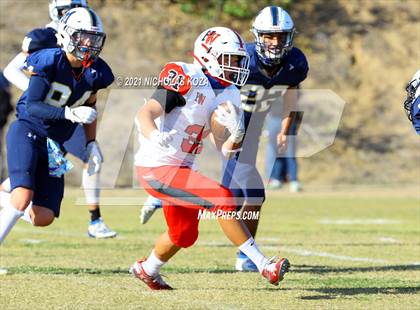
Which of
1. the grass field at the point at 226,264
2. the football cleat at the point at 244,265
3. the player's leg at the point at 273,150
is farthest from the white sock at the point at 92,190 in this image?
the player's leg at the point at 273,150

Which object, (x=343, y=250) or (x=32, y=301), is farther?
(x=343, y=250)

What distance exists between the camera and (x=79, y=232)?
348 inches

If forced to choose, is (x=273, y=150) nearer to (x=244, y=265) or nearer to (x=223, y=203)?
(x=244, y=265)

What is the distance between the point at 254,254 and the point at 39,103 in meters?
1.60

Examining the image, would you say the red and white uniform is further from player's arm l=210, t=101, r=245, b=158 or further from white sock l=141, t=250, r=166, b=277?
white sock l=141, t=250, r=166, b=277

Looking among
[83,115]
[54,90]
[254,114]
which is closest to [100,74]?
[54,90]

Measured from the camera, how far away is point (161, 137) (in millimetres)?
4852

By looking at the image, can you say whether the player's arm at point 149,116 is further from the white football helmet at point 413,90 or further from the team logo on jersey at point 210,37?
the white football helmet at point 413,90

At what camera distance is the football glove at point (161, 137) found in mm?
4855

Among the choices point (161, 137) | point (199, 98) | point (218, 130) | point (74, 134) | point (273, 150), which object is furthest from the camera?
point (273, 150)

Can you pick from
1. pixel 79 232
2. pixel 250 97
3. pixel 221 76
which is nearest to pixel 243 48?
pixel 221 76

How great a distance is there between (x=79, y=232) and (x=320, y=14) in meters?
10.7

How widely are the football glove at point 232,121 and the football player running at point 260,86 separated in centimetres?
102

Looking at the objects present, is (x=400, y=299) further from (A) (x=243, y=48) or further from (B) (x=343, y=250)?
(B) (x=343, y=250)
